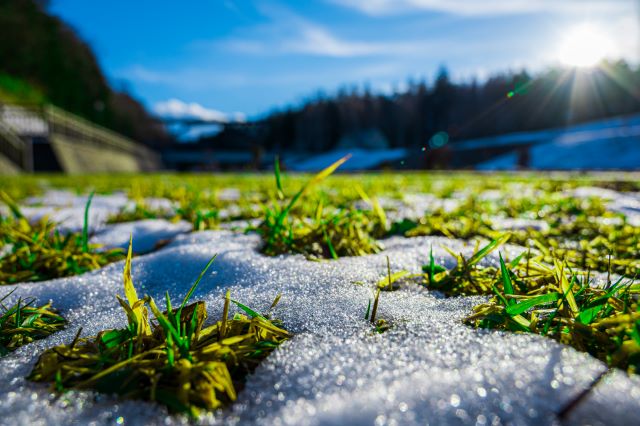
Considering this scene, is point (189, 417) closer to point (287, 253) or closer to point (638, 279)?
point (287, 253)

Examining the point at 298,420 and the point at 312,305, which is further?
the point at 312,305

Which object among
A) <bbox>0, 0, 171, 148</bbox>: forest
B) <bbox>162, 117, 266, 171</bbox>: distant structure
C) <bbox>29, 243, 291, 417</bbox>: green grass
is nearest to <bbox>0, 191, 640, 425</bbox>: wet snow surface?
<bbox>29, 243, 291, 417</bbox>: green grass

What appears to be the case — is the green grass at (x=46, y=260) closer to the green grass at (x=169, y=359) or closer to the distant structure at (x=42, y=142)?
the green grass at (x=169, y=359)

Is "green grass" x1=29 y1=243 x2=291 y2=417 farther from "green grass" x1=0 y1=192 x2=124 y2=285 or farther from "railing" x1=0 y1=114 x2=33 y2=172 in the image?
"railing" x1=0 y1=114 x2=33 y2=172

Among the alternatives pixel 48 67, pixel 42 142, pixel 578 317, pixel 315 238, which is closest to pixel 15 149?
pixel 42 142

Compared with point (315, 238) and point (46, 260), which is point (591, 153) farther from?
point (46, 260)

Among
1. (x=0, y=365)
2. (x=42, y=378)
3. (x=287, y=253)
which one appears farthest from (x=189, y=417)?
(x=287, y=253)

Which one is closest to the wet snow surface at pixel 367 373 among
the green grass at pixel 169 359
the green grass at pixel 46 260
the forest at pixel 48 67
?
the green grass at pixel 169 359
